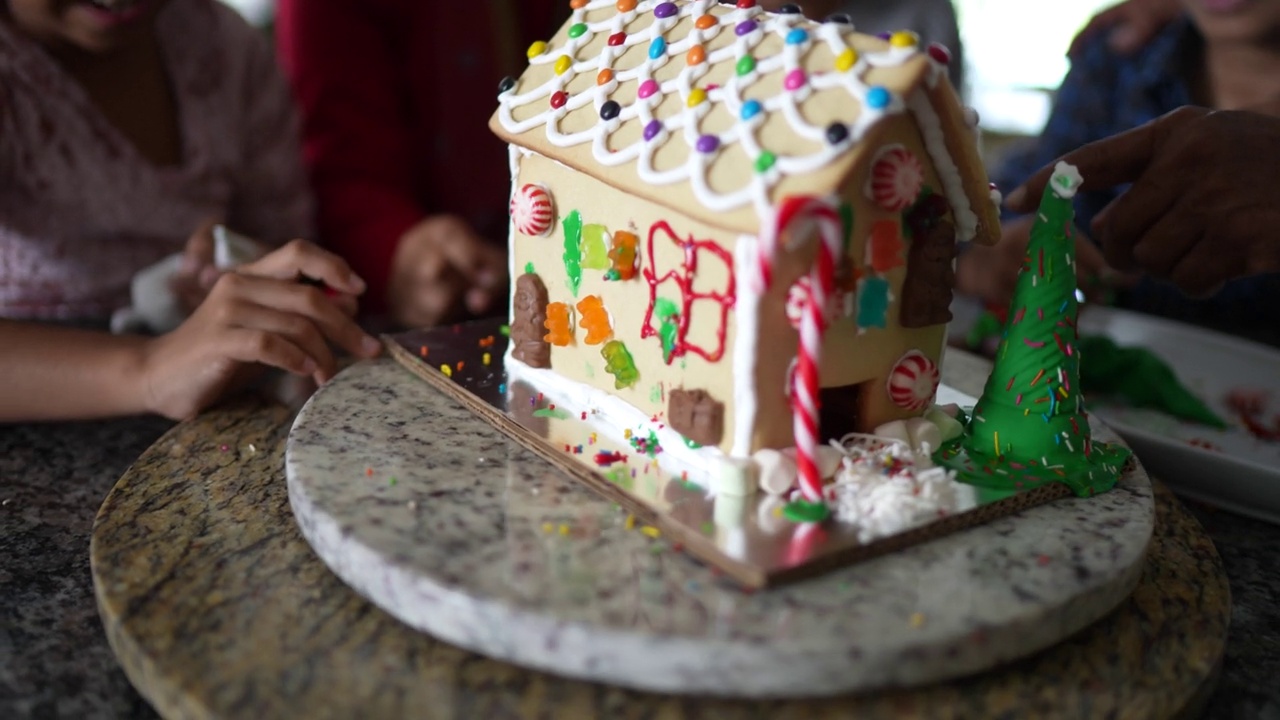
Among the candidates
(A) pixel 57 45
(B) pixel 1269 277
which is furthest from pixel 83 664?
(B) pixel 1269 277

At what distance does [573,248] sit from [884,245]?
0.39 meters

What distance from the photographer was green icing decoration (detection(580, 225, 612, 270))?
1.19 metres

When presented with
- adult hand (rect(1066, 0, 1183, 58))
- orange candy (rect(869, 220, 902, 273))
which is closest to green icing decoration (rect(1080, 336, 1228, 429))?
orange candy (rect(869, 220, 902, 273))

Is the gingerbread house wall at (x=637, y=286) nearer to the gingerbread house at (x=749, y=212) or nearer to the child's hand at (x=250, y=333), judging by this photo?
the gingerbread house at (x=749, y=212)

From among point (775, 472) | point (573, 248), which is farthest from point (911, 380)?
point (573, 248)

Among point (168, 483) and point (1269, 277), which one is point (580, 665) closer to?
point (168, 483)

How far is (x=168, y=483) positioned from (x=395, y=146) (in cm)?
137

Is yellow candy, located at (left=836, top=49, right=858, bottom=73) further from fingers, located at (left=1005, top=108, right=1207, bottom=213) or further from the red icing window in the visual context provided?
fingers, located at (left=1005, top=108, right=1207, bottom=213)

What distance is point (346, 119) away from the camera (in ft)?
7.52

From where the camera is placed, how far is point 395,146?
2.38m

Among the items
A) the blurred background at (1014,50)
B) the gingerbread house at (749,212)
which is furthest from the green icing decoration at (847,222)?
the blurred background at (1014,50)

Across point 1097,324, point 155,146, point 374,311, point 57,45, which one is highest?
point 57,45

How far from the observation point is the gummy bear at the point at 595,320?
1215mm

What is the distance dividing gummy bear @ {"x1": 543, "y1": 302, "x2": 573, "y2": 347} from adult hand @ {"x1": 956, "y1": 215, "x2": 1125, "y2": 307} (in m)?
0.92
